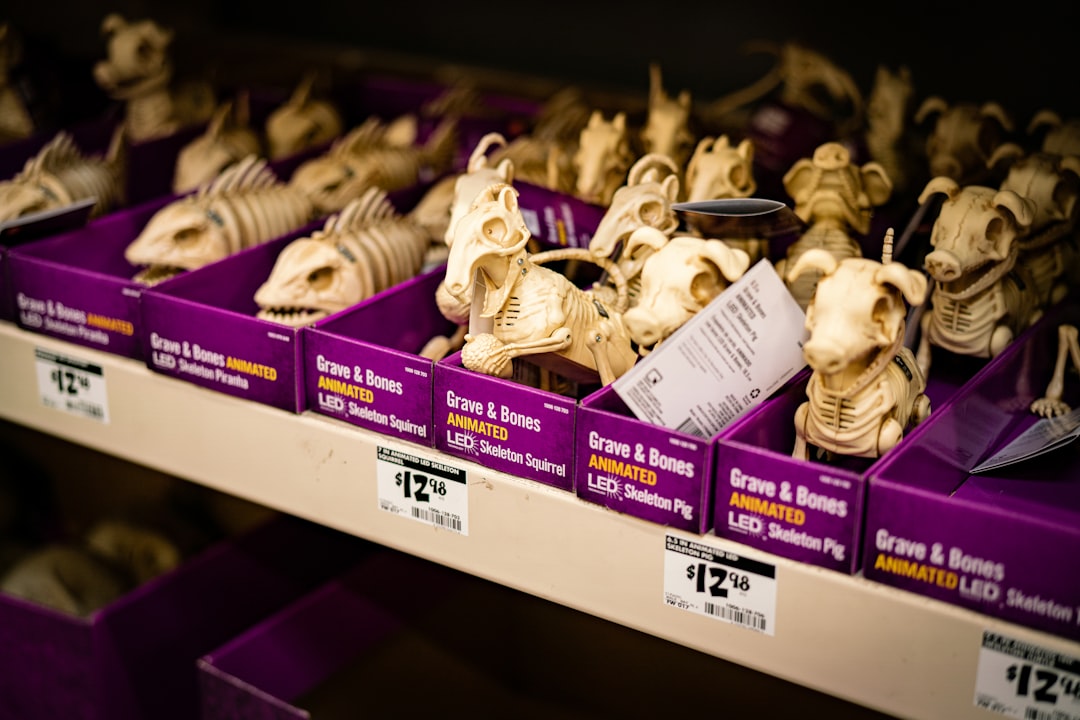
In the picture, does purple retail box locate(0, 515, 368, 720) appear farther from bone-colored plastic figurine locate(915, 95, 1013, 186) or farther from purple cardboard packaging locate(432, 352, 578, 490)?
bone-colored plastic figurine locate(915, 95, 1013, 186)

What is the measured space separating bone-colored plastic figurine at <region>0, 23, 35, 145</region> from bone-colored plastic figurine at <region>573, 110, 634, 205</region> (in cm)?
129

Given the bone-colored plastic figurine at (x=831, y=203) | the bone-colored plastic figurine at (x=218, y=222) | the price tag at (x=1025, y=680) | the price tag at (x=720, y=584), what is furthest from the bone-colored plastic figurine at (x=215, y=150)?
the price tag at (x=1025, y=680)

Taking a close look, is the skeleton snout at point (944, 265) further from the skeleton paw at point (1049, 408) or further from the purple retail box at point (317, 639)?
the purple retail box at point (317, 639)

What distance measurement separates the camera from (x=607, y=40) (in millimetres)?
3051

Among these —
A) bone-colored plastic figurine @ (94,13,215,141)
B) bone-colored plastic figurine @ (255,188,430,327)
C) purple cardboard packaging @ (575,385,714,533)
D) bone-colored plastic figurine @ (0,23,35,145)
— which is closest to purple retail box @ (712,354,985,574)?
purple cardboard packaging @ (575,385,714,533)

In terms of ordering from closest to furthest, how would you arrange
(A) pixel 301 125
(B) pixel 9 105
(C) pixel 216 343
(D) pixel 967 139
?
(C) pixel 216 343, (D) pixel 967 139, (B) pixel 9 105, (A) pixel 301 125

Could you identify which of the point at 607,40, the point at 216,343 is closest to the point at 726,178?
the point at 216,343

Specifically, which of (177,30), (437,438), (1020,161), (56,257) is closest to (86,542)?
(56,257)

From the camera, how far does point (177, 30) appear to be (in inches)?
135

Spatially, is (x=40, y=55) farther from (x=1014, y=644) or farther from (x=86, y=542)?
(x=1014, y=644)

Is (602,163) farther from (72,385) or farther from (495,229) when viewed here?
(72,385)

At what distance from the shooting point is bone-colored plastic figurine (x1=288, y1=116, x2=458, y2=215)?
7.36ft

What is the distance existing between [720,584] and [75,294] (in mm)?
1068

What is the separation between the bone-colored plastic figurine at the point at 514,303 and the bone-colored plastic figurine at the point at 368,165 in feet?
2.51
